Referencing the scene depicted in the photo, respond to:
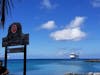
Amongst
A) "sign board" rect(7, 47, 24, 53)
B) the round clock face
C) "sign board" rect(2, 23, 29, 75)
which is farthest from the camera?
the round clock face

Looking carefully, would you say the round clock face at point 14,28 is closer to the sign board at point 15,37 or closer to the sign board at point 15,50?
the sign board at point 15,37

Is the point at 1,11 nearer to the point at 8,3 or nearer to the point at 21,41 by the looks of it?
the point at 8,3

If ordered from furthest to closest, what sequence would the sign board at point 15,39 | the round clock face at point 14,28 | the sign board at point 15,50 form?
the round clock face at point 14,28 < the sign board at point 15,50 < the sign board at point 15,39

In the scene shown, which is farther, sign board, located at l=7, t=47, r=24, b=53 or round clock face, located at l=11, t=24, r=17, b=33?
round clock face, located at l=11, t=24, r=17, b=33

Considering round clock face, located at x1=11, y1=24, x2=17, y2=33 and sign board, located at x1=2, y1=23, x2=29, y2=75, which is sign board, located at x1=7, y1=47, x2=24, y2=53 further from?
round clock face, located at x1=11, y1=24, x2=17, y2=33

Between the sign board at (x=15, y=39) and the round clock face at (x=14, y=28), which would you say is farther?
the round clock face at (x=14, y=28)

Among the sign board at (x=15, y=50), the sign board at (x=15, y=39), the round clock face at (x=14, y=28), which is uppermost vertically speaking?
the round clock face at (x=14, y=28)

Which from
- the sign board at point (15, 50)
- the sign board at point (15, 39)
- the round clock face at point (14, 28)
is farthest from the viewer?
the round clock face at point (14, 28)

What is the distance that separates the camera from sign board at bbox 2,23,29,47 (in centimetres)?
1194

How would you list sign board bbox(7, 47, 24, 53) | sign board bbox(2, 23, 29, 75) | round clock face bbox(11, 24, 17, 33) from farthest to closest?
1. round clock face bbox(11, 24, 17, 33)
2. sign board bbox(7, 47, 24, 53)
3. sign board bbox(2, 23, 29, 75)

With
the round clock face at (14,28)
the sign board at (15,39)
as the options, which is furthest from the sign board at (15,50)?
the round clock face at (14,28)

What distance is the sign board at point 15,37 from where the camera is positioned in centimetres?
1194

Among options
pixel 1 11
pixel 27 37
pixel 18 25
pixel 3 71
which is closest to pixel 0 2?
pixel 1 11

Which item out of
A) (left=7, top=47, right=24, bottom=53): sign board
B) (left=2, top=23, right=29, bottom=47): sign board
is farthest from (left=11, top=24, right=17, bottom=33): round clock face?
(left=7, top=47, right=24, bottom=53): sign board
